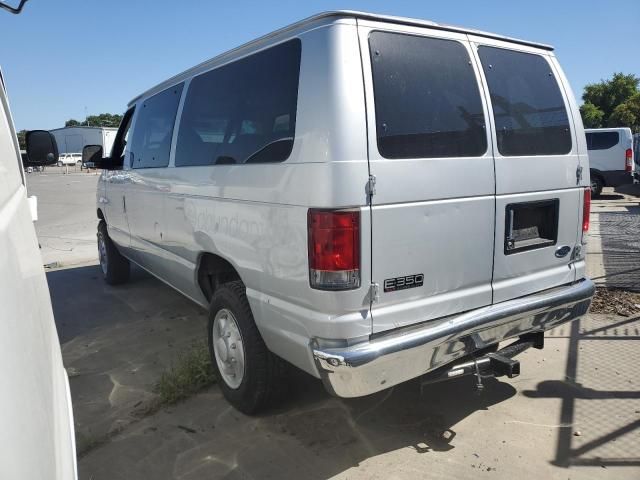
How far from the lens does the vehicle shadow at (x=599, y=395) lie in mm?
2832

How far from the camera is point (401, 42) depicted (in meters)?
2.68

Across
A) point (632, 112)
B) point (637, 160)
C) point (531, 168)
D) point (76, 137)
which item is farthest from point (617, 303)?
point (76, 137)

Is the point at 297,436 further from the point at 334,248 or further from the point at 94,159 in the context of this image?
the point at 94,159

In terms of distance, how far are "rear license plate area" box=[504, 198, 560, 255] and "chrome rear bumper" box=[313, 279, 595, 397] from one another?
0.32 meters

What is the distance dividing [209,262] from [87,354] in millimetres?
1616

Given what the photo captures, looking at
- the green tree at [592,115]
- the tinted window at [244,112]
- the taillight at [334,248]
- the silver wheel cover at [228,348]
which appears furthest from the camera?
the green tree at [592,115]

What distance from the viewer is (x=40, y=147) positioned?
335cm

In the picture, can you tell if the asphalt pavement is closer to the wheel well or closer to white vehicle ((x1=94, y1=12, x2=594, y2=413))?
white vehicle ((x1=94, y1=12, x2=594, y2=413))

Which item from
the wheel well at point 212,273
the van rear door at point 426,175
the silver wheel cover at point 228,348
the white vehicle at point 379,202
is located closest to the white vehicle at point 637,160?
the white vehicle at point 379,202

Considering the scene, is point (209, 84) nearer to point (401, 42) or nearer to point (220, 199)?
point (220, 199)

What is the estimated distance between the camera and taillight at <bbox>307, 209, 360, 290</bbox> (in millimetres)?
2402

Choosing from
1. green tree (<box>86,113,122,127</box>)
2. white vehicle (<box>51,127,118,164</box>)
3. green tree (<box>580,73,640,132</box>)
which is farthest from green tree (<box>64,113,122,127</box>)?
green tree (<box>580,73,640,132</box>)

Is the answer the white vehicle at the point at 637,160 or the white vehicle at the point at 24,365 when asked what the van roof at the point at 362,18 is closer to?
the white vehicle at the point at 24,365

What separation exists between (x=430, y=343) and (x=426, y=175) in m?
0.86
